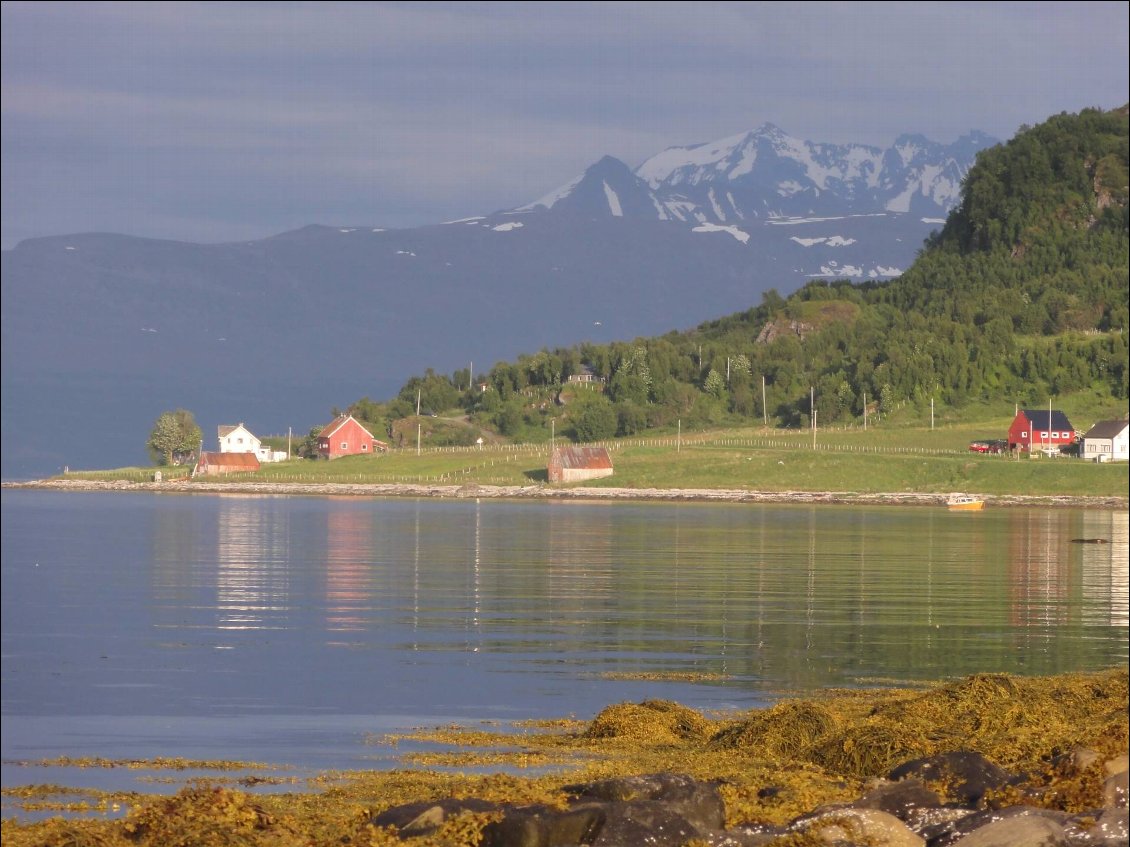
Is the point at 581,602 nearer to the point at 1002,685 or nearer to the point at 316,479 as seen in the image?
the point at 1002,685

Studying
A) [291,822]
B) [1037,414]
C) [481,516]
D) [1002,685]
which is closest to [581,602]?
[1002,685]

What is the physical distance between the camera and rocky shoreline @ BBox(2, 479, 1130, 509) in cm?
10731

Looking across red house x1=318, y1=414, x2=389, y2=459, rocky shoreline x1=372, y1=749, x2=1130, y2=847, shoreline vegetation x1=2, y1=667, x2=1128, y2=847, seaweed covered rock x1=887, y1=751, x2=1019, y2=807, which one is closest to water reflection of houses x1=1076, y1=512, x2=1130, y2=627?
shoreline vegetation x1=2, y1=667, x2=1128, y2=847

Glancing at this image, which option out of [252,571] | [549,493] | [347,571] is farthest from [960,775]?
[549,493]

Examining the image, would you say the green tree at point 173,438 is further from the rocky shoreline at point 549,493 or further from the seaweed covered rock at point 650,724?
the seaweed covered rock at point 650,724

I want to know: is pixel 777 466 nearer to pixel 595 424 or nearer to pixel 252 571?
pixel 595 424

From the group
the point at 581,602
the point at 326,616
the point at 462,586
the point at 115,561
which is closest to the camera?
the point at 326,616

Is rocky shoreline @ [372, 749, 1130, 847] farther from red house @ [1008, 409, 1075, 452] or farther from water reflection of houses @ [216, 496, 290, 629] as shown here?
red house @ [1008, 409, 1075, 452]

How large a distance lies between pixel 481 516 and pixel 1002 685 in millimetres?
66206

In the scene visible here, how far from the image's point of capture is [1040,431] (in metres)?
126

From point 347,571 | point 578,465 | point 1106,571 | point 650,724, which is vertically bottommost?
point 1106,571

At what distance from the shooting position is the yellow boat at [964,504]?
333 feet

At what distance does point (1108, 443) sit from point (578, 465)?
37810mm

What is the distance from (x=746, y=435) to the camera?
456ft
